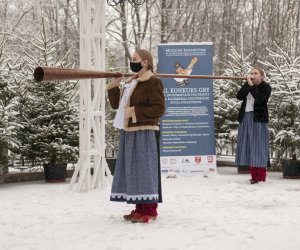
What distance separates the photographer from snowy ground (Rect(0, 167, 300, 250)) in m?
4.73

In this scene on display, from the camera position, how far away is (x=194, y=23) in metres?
24.5

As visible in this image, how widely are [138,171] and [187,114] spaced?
15.1 feet

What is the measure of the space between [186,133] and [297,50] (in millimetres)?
15991

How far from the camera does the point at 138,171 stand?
5.65 meters

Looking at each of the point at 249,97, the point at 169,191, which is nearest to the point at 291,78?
the point at 249,97

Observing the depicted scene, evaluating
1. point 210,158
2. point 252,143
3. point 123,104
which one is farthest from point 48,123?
point 123,104

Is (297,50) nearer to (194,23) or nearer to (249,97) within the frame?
(194,23)

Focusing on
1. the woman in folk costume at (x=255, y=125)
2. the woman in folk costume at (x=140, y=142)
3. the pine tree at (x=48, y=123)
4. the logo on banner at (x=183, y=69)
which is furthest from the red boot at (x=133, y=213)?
the logo on banner at (x=183, y=69)

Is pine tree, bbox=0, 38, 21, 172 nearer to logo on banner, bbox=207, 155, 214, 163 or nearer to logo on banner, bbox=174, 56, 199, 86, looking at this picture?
logo on banner, bbox=174, 56, 199, 86

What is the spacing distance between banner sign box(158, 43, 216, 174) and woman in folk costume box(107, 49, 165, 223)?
425 centimetres

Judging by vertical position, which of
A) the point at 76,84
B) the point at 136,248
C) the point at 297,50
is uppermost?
the point at 297,50

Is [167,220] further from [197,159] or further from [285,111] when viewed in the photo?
[285,111]

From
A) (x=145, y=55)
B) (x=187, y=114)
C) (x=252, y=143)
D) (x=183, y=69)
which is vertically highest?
(x=183, y=69)

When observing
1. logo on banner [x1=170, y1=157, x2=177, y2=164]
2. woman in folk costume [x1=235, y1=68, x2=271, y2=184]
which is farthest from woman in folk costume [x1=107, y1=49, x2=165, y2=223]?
logo on banner [x1=170, y1=157, x2=177, y2=164]
